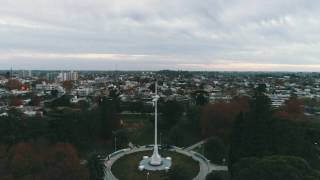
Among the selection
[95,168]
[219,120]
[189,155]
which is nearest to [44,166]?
[95,168]

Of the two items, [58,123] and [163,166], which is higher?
[58,123]

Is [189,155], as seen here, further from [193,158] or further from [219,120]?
[219,120]

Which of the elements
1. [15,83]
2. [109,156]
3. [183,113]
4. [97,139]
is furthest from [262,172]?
[15,83]

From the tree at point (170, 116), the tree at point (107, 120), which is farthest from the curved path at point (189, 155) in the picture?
the tree at point (170, 116)

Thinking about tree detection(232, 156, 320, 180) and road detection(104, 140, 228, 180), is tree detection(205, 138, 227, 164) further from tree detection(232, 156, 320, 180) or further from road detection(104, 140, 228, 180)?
tree detection(232, 156, 320, 180)

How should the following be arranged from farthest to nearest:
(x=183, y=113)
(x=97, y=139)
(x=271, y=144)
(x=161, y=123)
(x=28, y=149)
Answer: (x=183, y=113)
(x=161, y=123)
(x=97, y=139)
(x=271, y=144)
(x=28, y=149)

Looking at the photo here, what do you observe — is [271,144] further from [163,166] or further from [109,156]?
[109,156]
